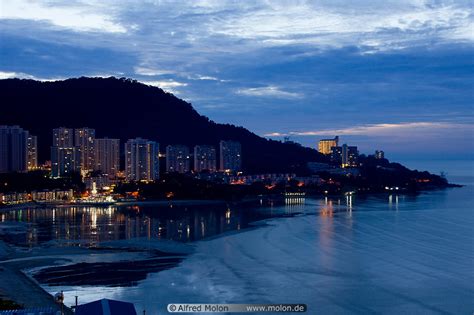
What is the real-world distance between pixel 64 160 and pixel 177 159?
6738 millimetres

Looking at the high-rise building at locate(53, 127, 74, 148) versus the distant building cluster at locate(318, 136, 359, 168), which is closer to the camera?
the high-rise building at locate(53, 127, 74, 148)

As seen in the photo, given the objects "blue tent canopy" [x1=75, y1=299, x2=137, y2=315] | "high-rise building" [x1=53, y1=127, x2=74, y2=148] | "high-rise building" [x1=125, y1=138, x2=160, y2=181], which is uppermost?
"high-rise building" [x1=53, y1=127, x2=74, y2=148]

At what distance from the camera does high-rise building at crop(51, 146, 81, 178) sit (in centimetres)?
3388

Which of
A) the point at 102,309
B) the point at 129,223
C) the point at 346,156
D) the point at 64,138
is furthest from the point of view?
the point at 346,156

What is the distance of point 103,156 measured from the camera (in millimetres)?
36719

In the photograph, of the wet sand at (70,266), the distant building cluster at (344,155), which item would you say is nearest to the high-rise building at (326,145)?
the distant building cluster at (344,155)

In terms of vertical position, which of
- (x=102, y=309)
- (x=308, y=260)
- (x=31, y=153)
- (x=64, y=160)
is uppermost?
(x=31, y=153)

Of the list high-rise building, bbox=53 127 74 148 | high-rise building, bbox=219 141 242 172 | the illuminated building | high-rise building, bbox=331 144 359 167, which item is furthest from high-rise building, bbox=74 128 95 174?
the illuminated building

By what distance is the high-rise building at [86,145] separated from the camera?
3609cm

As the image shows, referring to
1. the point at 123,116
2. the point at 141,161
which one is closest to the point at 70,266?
the point at 141,161

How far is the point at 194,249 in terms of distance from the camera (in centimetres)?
1136

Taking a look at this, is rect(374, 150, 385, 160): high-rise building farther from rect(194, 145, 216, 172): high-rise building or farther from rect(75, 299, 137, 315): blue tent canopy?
rect(75, 299, 137, 315): blue tent canopy

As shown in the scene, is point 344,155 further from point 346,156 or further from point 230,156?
point 230,156

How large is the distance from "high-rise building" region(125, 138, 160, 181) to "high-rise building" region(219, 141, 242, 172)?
7.41 metres
